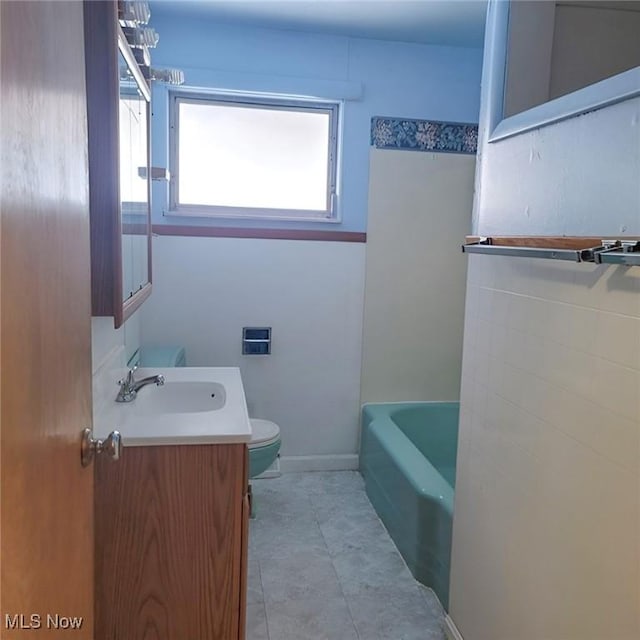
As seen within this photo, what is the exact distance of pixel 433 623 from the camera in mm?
2004

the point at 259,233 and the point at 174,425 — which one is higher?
the point at 259,233

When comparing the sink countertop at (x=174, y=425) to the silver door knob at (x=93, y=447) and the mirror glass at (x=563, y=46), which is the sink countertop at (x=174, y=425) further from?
the mirror glass at (x=563, y=46)

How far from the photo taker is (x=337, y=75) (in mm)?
2992

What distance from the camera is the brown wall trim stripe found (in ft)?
9.68

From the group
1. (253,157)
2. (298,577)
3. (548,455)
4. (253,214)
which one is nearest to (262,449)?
(298,577)

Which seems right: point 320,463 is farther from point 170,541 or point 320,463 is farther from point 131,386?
point 170,541

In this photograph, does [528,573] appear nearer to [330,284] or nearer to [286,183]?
[330,284]

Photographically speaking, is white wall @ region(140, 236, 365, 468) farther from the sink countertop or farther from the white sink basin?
the sink countertop

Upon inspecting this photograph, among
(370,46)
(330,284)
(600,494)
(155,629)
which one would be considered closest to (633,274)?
(600,494)

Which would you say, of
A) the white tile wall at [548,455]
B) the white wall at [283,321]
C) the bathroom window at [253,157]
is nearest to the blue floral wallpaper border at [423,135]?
the bathroom window at [253,157]

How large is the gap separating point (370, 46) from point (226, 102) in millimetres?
812

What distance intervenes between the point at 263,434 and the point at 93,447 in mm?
1508

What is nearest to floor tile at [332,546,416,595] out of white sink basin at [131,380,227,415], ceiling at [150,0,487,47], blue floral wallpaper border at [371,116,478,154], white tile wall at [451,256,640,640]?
white tile wall at [451,256,640,640]

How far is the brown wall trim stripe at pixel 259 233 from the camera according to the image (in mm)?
2951
